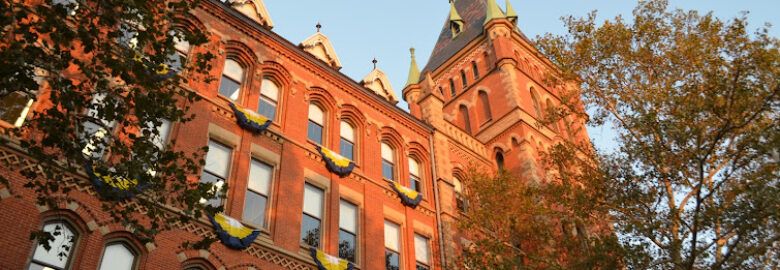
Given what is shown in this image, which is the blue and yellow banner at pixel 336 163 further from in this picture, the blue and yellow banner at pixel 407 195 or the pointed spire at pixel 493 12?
the pointed spire at pixel 493 12

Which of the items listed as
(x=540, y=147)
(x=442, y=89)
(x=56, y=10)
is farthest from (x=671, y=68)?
(x=442, y=89)

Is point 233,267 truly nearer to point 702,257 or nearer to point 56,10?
point 56,10

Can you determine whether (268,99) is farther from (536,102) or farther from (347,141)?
(536,102)

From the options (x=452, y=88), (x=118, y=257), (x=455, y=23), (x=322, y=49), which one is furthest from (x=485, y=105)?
(x=118, y=257)

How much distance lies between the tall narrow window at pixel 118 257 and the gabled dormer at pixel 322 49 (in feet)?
37.6

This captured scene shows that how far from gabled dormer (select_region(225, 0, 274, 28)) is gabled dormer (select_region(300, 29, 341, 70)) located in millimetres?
1647

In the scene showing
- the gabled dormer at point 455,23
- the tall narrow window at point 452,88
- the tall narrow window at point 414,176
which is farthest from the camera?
the gabled dormer at point 455,23

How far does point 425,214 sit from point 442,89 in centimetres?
1897

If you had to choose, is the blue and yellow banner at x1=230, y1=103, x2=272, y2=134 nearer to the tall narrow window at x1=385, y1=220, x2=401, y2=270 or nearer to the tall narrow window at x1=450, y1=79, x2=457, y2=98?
the tall narrow window at x1=385, y1=220, x2=401, y2=270

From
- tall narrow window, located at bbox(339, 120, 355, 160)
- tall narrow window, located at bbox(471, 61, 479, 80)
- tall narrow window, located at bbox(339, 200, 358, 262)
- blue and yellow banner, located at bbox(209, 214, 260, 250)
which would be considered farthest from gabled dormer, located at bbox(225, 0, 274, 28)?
tall narrow window, located at bbox(471, 61, 479, 80)

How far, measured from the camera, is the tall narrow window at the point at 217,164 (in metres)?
16.9

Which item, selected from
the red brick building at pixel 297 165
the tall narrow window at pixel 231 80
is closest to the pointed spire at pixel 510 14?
the red brick building at pixel 297 165

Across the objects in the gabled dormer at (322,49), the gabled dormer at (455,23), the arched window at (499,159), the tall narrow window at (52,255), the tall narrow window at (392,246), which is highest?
the gabled dormer at (455,23)

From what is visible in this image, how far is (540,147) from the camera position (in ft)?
98.8
